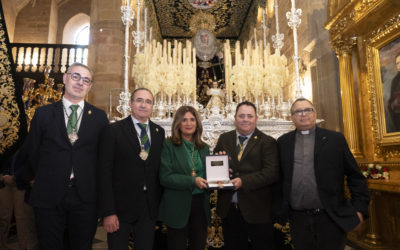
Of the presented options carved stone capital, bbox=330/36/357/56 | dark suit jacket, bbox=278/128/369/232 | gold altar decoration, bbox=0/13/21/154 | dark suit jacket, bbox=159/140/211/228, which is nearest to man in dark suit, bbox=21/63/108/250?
dark suit jacket, bbox=159/140/211/228

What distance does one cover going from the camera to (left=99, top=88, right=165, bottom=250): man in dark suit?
6.49ft

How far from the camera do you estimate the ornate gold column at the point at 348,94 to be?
411 cm

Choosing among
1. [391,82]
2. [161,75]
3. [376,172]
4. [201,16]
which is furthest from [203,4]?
[376,172]

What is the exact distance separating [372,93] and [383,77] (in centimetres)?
28

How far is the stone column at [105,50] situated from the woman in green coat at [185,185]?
5.75 meters

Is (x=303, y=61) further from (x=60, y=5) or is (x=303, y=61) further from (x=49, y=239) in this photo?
(x=60, y=5)

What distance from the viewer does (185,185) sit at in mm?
2012

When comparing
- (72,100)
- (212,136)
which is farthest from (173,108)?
(72,100)

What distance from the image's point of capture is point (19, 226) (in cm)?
345

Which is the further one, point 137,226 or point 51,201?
point 137,226

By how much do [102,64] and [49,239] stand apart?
21.6ft

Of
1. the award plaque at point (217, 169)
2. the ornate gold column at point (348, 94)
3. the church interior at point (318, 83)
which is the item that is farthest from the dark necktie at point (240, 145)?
the ornate gold column at point (348, 94)

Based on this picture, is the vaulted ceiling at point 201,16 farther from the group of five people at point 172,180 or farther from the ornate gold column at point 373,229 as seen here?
the group of five people at point 172,180

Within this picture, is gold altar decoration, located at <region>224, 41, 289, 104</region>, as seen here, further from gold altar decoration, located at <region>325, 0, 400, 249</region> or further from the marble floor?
the marble floor
